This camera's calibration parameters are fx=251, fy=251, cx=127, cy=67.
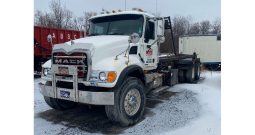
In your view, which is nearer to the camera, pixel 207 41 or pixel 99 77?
pixel 99 77

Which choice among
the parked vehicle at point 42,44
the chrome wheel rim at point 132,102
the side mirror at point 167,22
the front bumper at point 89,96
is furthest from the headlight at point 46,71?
the parked vehicle at point 42,44

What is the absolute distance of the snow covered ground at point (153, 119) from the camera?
460 cm

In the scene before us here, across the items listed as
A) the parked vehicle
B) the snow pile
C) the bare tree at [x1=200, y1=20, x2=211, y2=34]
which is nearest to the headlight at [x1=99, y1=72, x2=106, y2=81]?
the snow pile

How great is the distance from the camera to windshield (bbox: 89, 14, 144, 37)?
225 inches

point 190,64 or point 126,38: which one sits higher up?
point 126,38

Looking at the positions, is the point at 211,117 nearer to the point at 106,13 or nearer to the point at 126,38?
the point at 126,38

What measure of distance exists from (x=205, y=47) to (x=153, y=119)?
12084 mm

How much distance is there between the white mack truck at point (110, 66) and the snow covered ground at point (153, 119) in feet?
0.87

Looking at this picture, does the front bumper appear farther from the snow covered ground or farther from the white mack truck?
the snow covered ground

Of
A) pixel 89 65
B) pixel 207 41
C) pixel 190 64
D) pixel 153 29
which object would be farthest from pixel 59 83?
pixel 207 41

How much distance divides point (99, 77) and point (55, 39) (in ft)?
30.1

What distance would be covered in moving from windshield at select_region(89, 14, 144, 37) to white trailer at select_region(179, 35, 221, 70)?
1047 cm

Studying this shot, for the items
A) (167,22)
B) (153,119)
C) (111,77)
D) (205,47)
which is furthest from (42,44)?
(205,47)

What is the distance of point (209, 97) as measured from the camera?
277 inches
